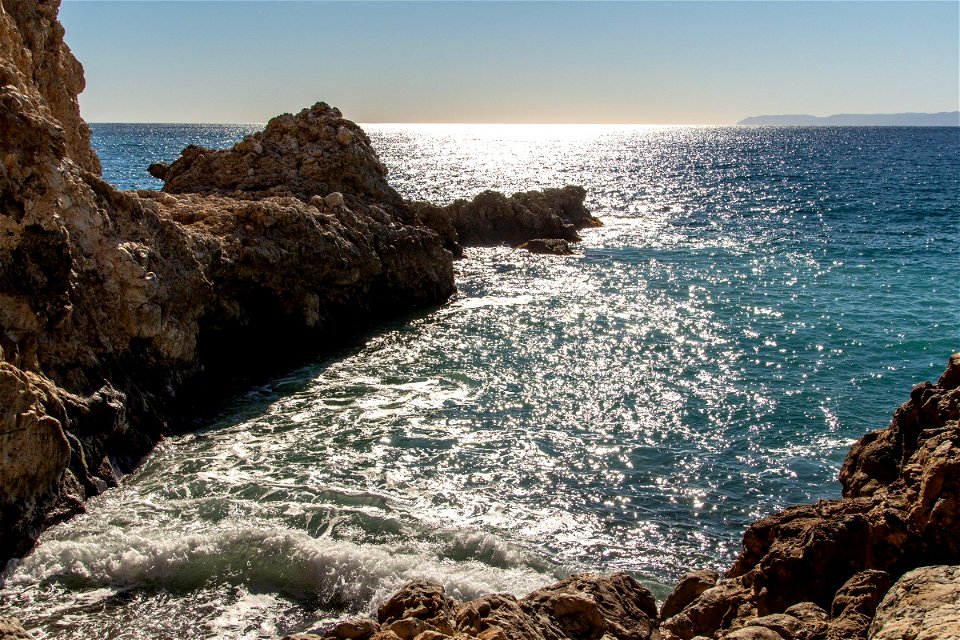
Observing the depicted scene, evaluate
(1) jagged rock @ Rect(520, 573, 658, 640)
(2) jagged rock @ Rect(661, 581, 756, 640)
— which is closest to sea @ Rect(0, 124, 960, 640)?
(1) jagged rock @ Rect(520, 573, 658, 640)

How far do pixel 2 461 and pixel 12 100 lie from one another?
26.8 feet

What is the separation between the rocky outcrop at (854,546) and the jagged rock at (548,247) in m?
33.6

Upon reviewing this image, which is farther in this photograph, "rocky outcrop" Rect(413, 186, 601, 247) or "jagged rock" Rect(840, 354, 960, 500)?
"rocky outcrop" Rect(413, 186, 601, 247)

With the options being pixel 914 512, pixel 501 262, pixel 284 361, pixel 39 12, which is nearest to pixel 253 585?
pixel 914 512

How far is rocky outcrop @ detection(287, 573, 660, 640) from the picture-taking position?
7.61 m

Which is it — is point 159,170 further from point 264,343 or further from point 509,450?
point 509,450

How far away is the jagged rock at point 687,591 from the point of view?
394 inches

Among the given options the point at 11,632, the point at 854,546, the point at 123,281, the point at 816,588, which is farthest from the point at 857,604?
the point at 123,281

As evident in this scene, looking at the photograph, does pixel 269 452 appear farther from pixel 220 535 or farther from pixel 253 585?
pixel 253 585

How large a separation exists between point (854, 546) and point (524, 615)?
3.87m

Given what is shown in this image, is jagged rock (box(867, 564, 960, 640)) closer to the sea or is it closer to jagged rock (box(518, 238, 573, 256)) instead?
the sea

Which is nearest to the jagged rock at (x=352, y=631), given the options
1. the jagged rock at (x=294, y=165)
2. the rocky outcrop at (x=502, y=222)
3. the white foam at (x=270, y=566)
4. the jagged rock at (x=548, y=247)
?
the white foam at (x=270, y=566)

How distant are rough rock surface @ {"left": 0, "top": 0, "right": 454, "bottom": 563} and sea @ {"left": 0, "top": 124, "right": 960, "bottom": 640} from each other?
115 centimetres

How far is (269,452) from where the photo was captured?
1634cm
